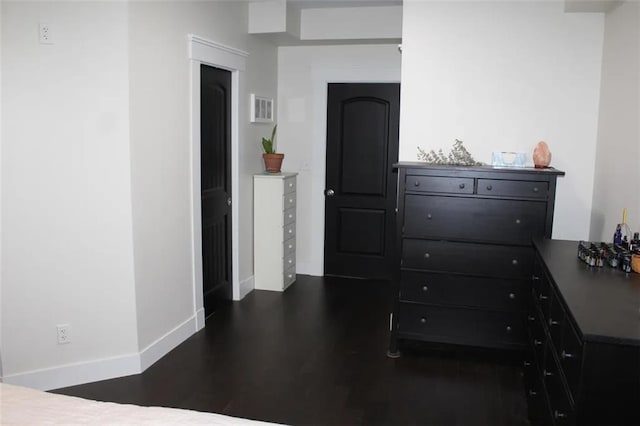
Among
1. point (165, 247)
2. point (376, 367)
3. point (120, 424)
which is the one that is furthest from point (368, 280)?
point (120, 424)

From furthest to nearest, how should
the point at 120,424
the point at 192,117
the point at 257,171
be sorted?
the point at 257,171 → the point at 192,117 → the point at 120,424

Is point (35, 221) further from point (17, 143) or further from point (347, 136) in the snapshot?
point (347, 136)

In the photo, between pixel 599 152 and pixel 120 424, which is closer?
pixel 120 424

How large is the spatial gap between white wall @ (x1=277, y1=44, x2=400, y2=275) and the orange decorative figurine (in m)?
→ 2.14

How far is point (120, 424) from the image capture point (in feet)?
4.90

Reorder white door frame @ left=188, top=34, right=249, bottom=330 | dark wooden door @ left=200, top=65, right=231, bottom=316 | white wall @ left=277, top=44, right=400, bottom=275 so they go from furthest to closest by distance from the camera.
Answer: white wall @ left=277, top=44, right=400, bottom=275, dark wooden door @ left=200, top=65, right=231, bottom=316, white door frame @ left=188, top=34, right=249, bottom=330

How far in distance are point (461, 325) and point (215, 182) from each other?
7.40ft

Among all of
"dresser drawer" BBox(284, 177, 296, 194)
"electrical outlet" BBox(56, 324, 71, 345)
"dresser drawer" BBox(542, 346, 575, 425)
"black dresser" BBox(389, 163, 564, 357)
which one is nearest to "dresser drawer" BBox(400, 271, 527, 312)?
"black dresser" BBox(389, 163, 564, 357)

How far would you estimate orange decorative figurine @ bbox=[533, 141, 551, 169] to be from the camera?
3.55m

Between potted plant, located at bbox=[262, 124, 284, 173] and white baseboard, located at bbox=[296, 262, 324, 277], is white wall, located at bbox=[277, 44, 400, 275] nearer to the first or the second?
white baseboard, located at bbox=[296, 262, 324, 277]

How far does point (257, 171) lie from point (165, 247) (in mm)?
1769

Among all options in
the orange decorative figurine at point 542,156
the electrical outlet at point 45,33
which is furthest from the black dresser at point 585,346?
the electrical outlet at point 45,33

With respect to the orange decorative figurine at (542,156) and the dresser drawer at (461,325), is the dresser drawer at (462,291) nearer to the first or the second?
the dresser drawer at (461,325)

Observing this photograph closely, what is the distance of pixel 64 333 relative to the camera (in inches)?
127
